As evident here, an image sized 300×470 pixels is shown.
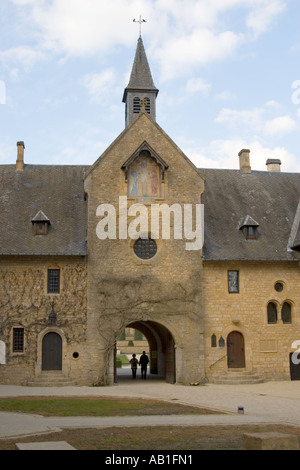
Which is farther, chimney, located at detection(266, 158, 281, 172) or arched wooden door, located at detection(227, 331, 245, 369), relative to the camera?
chimney, located at detection(266, 158, 281, 172)

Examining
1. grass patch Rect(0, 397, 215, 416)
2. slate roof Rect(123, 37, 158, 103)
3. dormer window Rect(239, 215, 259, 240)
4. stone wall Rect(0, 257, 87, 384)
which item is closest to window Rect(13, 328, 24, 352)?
stone wall Rect(0, 257, 87, 384)

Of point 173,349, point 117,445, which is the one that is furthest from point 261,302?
point 117,445

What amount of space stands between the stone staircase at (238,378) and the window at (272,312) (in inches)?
116

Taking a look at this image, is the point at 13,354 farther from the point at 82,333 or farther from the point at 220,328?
the point at 220,328

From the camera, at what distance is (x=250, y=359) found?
91.3 feet

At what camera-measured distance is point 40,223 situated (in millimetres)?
28219

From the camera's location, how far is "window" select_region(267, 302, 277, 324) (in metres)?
28.6

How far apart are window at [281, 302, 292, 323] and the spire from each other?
1497 cm

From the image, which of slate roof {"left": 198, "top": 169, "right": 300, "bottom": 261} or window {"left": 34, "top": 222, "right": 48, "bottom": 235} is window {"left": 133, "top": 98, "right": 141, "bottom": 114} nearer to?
slate roof {"left": 198, "top": 169, "right": 300, "bottom": 261}

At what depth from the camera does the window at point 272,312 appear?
93.9 ft

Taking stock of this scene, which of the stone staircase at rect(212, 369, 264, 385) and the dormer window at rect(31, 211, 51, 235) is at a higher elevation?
the dormer window at rect(31, 211, 51, 235)

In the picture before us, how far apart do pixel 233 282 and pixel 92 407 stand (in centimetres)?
1342

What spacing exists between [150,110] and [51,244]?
12849 millimetres

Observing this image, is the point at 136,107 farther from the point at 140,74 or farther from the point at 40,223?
the point at 40,223
